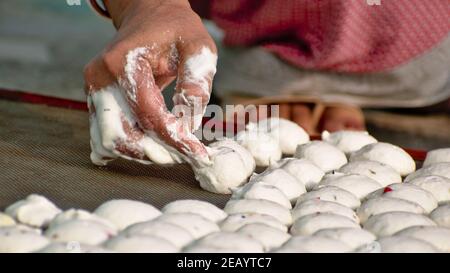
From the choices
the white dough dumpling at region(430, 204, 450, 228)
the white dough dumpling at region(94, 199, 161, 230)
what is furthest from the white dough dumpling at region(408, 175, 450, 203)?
the white dough dumpling at region(94, 199, 161, 230)

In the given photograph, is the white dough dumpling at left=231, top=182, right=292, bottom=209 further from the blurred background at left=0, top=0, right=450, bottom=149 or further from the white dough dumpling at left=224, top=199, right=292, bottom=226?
the blurred background at left=0, top=0, right=450, bottom=149

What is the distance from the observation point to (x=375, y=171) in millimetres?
1807

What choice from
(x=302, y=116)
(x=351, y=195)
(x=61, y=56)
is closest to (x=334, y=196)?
(x=351, y=195)

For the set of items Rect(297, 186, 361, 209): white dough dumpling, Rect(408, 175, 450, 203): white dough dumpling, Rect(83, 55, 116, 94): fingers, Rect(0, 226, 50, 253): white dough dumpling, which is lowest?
Rect(408, 175, 450, 203): white dough dumpling

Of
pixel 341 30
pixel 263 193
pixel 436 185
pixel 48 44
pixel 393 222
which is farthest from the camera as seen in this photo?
pixel 48 44

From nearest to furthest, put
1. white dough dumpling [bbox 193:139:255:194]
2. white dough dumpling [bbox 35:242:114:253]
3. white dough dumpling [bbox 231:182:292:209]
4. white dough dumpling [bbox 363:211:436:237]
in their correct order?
1. white dough dumpling [bbox 35:242:114:253]
2. white dough dumpling [bbox 363:211:436:237]
3. white dough dumpling [bbox 231:182:292:209]
4. white dough dumpling [bbox 193:139:255:194]

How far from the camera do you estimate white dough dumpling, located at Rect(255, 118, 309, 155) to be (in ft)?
6.70

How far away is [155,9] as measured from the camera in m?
1.82

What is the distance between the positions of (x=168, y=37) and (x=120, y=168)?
30 centimetres

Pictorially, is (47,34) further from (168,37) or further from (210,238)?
(210,238)

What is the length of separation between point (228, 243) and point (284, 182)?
0.42 meters

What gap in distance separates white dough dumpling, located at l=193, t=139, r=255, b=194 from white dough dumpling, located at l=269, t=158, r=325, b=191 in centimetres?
9

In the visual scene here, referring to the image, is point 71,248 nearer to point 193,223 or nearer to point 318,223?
point 193,223
